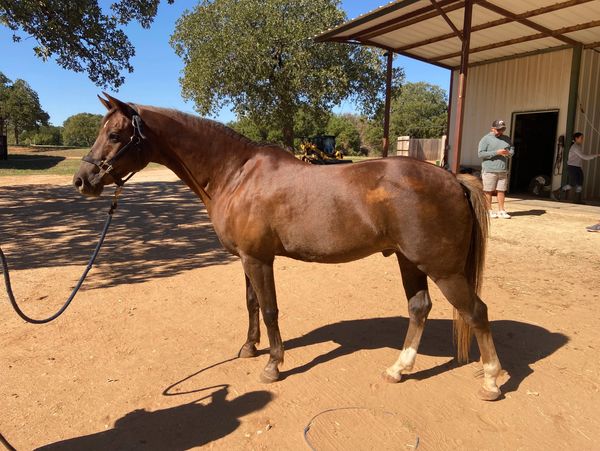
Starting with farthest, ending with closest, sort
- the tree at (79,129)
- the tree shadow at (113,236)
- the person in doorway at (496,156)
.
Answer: the tree at (79,129), the person in doorway at (496,156), the tree shadow at (113,236)

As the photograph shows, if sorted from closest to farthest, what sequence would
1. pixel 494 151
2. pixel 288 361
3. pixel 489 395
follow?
pixel 489 395 < pixel 288 361 < pixel 494 151

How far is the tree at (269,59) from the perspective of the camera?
762 inches

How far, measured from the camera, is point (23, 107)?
2040 inches

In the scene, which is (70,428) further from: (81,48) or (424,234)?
(81,48)

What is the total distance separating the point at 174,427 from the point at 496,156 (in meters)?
8.16

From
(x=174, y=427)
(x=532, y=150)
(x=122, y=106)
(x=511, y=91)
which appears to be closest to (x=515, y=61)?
(x=511, y=91)

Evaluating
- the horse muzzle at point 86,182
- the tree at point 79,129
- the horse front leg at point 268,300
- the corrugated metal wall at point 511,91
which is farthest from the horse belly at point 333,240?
the tree at point 79,129

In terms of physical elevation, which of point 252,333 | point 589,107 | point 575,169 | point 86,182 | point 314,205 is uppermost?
point 589,107

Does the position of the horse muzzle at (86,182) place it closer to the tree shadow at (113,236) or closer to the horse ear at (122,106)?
the horse ear at (122,106)

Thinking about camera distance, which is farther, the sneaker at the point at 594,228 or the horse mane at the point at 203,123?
the sneaker at the point at 594,228

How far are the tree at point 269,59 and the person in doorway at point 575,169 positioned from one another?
1156 cm

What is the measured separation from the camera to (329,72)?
767 inches

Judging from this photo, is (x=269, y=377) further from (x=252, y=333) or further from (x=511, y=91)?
(x=511, y=91)

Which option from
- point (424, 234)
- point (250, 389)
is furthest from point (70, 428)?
point (424, 234)
